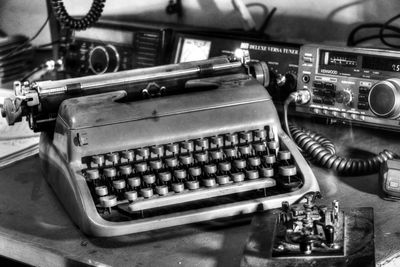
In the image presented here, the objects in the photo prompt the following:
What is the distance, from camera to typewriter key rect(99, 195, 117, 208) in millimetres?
1554

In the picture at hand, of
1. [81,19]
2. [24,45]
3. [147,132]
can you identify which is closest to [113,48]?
[81,19]

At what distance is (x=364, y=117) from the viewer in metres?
1.91

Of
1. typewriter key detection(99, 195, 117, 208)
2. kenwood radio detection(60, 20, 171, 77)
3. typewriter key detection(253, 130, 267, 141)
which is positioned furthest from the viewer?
kenwood radio detection(60, 20, 171, 77)

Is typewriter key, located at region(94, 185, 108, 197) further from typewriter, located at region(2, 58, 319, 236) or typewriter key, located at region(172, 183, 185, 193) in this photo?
typewriter key, located at region(172, 183, 185, 193)

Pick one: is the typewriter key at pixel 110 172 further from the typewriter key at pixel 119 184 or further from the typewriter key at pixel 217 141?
the typewriter key at pixel 217 141

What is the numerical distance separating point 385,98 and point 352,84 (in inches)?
5.0

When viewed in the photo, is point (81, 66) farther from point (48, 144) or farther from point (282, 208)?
point (282, 208)

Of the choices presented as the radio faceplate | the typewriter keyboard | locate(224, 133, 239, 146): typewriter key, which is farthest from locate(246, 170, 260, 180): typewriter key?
the radio faceplate

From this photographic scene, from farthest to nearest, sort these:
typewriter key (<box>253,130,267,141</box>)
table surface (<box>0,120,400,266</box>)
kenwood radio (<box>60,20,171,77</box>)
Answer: kenwood radio (<box>60,20,171,77</box>) → typewriter key (<box>253,130,267,141</box>) → table surface (<box>0,120,400,266</box>)

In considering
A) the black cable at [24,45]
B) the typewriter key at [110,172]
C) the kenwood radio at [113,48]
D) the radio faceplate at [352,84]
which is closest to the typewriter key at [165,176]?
the typewriter key at [110,172]

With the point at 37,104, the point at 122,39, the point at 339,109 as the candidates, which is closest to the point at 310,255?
the point at 339,109

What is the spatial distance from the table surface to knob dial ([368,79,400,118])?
0.61ft

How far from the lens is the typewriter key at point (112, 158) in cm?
163

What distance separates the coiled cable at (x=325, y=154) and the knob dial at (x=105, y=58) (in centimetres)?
74
